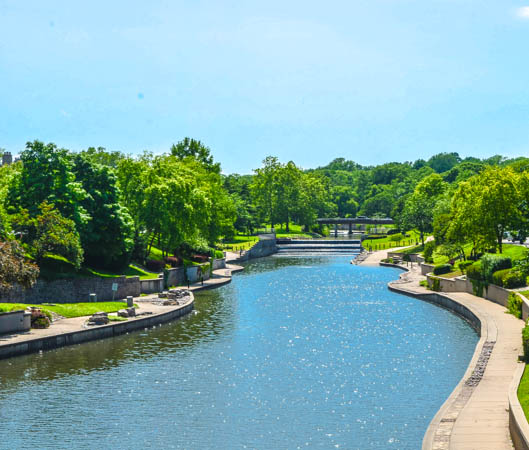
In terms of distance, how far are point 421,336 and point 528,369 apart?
19.2 meters

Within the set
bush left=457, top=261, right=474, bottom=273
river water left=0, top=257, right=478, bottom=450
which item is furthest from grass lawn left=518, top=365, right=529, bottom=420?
bush left=457, top=261, right=474, bottom=273

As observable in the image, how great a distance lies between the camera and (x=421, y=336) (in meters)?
54.8

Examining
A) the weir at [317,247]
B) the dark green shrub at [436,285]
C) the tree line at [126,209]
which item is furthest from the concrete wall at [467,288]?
the weir at [317,247]

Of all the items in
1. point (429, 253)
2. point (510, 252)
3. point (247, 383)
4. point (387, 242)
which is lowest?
point (247, 383)

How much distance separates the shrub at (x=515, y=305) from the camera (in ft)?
179

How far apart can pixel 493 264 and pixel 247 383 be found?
3394cm

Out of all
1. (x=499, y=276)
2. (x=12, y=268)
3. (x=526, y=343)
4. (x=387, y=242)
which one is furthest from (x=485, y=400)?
(x=387, y=242)

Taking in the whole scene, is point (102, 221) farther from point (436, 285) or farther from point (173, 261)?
point (436, 285)

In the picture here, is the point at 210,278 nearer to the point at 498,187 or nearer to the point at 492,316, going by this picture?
the point at 498,187

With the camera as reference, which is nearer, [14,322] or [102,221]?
[14,322]

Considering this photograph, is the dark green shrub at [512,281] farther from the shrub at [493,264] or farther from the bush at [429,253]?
the bush at [429,253]

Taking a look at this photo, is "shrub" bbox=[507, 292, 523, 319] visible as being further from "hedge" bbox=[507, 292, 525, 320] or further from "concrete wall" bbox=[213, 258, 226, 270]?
"concrete wall" bbox=[213, 258, 226, 270]

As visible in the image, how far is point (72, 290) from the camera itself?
6275cm

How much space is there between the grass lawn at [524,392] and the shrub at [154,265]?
51941 millimetres
